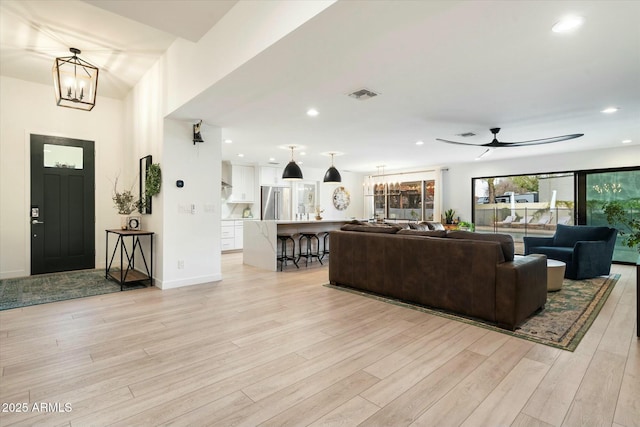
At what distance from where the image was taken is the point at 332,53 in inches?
102

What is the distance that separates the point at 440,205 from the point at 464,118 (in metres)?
5.12

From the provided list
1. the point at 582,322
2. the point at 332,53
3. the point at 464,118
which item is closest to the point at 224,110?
the point at 332,53

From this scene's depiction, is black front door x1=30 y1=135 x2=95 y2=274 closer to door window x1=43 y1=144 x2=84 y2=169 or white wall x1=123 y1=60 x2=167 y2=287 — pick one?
door window x1=43 y1=144 x2=84 y2=169

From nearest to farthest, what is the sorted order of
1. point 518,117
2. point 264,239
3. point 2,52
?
point 2,52, point 518,117, point 264,239

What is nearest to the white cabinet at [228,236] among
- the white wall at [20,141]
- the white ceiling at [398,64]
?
the white ceiling at [398,64]

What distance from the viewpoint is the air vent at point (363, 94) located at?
3715mm

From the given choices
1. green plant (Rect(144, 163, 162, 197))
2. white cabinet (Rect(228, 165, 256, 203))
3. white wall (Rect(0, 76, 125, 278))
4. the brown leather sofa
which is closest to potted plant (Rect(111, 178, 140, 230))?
green plant (Rect(144, 163, 162, 197))

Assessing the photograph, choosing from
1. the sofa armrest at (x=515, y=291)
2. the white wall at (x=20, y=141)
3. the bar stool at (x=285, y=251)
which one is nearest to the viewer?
the sofa armrest at (x=515, y=291)

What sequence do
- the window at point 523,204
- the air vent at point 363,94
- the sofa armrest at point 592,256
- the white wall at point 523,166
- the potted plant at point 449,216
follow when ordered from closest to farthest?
the air vent at point 363,94 → the sofa armrest at point 592,256 → the white wall at point 523,166 → the window at point 523,204 → the potted plant at point 449,216

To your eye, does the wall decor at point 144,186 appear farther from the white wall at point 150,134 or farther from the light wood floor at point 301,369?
the light wood floor at point 301,369

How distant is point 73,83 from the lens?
3.91 meters

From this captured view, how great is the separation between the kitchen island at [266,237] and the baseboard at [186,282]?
1.25 metres

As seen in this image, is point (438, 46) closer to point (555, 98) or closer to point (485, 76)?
point (485, 76)

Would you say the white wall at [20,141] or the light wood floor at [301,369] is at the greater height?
the white wall at [20,141]
